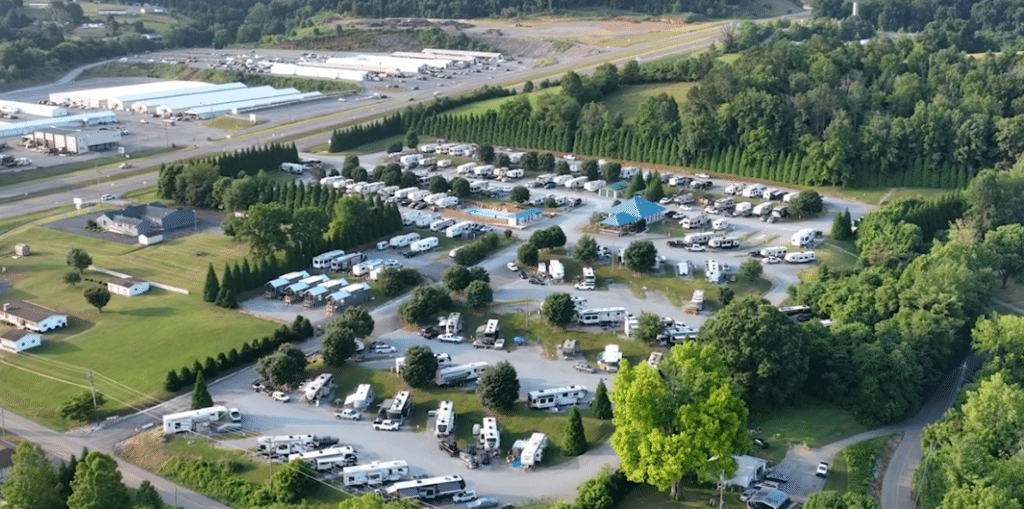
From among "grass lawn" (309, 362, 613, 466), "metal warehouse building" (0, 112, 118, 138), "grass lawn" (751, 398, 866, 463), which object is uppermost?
"metal warehouse building" (0, 112, 118, 138)

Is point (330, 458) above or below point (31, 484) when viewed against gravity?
below

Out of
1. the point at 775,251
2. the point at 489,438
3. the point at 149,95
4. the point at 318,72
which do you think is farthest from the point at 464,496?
the point at 318,72

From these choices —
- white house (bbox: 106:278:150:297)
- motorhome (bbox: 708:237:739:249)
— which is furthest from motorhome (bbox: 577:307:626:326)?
white house (bbox: 106:278:150:297)

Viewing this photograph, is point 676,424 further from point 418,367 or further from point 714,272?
point 714,272

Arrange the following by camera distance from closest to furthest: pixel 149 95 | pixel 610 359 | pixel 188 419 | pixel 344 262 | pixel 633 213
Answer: pixel 188 419 < pixel 610 359 < pixel 344 262 < pixel 633 213 < pixel 149 95

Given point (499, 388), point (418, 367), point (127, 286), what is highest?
point (418, 367)

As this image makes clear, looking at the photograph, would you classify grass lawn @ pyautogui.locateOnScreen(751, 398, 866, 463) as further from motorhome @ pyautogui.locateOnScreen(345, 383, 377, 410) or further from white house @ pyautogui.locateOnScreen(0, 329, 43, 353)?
white house @ pyautogui.locateOnScreen(0, 329, 43, 353)
